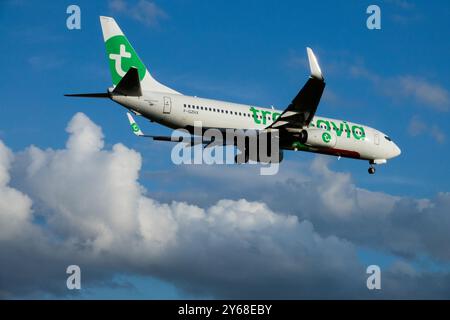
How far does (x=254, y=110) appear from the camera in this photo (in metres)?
54.6

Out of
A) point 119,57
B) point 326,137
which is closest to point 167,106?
point 119,57

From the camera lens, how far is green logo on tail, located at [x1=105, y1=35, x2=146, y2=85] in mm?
52094

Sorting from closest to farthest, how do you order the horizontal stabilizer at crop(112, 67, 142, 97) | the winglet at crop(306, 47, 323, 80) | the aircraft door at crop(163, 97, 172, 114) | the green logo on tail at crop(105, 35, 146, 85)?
the winglet at crop(306, 47, 323, 80) → the horizontal stabilizer at crop(112, 67, 142, 97) → the aircraft door at crop(163, 97, 172, 114) → the green logo on tail at crop(105, 35, 146, 85)

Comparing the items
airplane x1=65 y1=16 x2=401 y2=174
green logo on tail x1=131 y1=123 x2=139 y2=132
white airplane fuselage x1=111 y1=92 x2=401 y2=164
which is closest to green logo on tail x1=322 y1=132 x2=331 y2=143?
airplane x1=65 y1=16 x2=401 y2=174

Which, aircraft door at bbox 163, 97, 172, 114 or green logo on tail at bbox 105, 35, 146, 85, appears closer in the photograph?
aircraft door at bbox 163, 97, 172, 114

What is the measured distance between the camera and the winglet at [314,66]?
4516cm

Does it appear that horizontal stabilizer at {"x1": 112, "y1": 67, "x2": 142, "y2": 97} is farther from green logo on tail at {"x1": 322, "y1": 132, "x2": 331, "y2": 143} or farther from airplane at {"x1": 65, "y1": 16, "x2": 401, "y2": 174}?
green logo on tail at {"x1": 322, "y1": 132, "x2": 331, "y2": 143}

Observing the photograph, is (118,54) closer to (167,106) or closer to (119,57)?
(119,57)

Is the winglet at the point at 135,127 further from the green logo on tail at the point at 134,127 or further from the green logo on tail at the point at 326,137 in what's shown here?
the green logo on tail at the point at 326,137

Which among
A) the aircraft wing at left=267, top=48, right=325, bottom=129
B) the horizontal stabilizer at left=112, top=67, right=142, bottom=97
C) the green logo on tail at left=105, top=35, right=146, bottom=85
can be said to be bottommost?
the aircraft wing at left=267, top=48, right=325, bottom=129

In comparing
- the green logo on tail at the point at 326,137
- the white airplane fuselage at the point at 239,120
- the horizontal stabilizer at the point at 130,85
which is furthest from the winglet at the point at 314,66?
the horizontal stabilizer at the point at 130,85

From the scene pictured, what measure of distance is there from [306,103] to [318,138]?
170 inches
